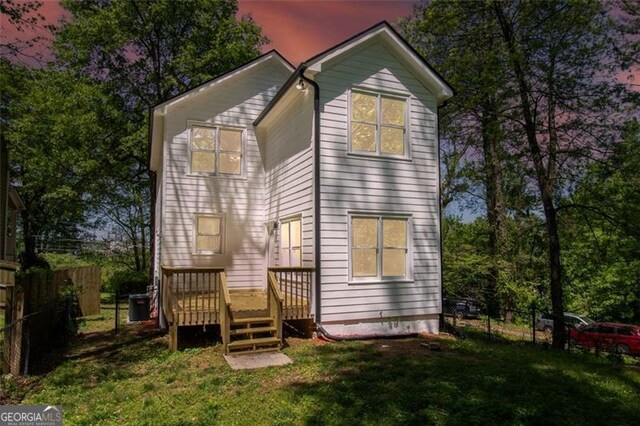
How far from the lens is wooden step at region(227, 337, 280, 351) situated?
749 centimetres

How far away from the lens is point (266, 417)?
4.57 metres

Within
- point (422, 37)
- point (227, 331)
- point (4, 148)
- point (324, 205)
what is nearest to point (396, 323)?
point (324, 205)

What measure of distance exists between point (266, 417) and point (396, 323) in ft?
17.0

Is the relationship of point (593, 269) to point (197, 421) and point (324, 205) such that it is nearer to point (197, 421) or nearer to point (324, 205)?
point (324, 205)

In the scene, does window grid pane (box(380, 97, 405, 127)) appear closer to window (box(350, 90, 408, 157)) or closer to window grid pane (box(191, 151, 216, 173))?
window (box(350, 90, 408, 157))

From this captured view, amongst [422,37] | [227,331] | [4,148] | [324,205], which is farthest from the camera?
[4,148]

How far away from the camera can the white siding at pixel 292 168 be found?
884 cm

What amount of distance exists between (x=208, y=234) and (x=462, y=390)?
803 cm

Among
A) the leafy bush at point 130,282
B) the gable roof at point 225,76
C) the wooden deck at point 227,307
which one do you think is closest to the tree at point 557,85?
the gable roof at point 225,76

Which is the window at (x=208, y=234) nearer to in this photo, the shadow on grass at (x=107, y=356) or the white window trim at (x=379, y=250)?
the shadow on grass at (x=107, y=356)

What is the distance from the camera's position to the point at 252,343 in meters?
7.57

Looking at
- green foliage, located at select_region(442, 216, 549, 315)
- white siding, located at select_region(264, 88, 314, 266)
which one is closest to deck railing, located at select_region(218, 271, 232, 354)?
white siding, located at select_region(264, 88, 314, 266)

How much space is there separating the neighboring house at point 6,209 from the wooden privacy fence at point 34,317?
905 cm

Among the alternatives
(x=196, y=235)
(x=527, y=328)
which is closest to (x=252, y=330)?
(x=196, y=235)
